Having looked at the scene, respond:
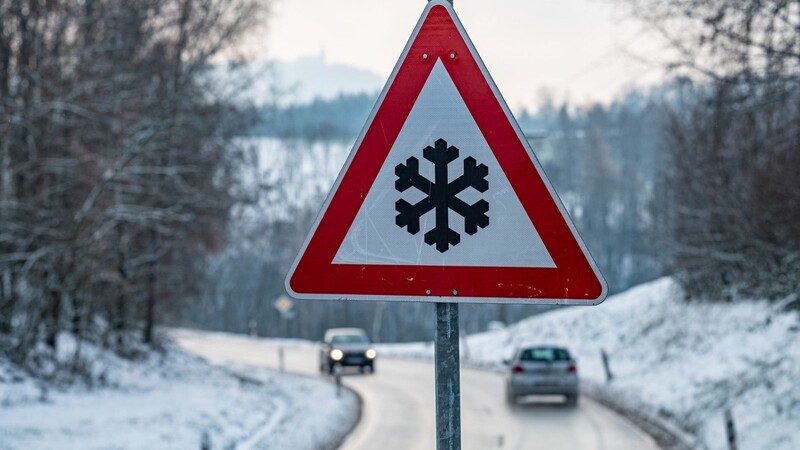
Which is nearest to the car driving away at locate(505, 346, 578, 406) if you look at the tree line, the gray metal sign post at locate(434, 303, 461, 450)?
the tree line

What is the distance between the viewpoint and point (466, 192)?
125 inches

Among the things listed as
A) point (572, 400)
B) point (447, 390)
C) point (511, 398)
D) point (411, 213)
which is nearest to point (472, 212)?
point (411, 213)

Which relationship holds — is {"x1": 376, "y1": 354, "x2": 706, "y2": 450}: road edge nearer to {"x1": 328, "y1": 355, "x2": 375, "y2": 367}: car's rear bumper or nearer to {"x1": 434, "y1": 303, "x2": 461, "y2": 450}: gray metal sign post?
{"x1": 328, "y1": 355, "x2": 375, "y2": 367}: car's rear bumper

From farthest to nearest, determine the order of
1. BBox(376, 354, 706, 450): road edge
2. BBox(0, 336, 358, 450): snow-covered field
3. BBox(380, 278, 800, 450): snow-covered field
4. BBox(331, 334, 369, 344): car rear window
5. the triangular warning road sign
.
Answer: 1. BBox(331, 334, 369, 344): car rear window
2. BBox(376, 354, 706, 450): road edge
3. BBox(380, 278, 800, 450): snow-covered field
4. BBox(0, 336, 358, 450): snow-covered field
5. the triangular warning road sign

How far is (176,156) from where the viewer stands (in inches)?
972

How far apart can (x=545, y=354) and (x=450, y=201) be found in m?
19.4

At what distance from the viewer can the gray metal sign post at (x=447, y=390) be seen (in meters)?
2.97

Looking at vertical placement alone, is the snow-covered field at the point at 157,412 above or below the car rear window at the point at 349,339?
below

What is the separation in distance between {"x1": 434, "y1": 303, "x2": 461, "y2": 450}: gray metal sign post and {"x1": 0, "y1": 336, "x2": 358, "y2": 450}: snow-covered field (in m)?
→ 7.81

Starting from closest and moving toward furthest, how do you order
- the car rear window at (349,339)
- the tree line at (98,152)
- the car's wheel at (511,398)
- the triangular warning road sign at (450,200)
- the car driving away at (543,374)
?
the triangular warning road sign at (450,200), the tree line at (98,152), the car driving away at (543,374), the car's wheel at (511,398), the car rear window at (349,339)

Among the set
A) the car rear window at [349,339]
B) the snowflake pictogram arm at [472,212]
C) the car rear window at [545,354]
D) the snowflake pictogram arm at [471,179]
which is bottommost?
the car rear window at [349,339]

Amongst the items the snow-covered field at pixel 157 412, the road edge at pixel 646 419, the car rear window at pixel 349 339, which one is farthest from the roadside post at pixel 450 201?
the car rear window at pixel 349 339

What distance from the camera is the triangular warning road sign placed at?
10.3 feet

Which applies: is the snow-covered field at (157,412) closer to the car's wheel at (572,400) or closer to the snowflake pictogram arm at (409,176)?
the car's wheel at (572,400)
